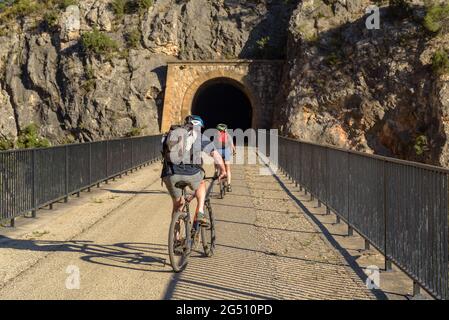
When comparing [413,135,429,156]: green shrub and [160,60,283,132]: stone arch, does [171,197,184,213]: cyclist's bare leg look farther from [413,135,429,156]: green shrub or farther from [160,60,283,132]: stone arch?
[160,60,283,132]: stone arch

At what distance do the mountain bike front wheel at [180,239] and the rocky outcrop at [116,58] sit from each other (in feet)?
115

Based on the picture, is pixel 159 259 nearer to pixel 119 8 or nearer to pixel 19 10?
pixel 119 8

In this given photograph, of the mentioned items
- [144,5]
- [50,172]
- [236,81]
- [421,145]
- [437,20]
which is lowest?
[50,172]

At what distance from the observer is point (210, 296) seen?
5.77 metres

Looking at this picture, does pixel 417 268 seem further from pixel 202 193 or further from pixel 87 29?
pixel 87 29

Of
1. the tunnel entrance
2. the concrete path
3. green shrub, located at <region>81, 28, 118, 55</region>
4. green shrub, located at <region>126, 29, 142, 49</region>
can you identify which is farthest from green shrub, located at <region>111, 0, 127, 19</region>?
the concrete path

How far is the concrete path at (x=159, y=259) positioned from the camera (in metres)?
5.97

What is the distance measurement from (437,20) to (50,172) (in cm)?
2813

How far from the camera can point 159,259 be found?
7.54 m

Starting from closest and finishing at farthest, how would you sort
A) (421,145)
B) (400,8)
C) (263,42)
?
1. (421,145)
2. (400,8)
3. (263,42)

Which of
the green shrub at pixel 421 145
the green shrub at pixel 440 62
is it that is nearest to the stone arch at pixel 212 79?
the green shrub at pixel 421 145

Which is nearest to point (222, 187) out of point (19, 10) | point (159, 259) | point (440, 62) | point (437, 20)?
point (159, 259)

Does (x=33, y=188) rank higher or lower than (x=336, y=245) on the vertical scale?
higher

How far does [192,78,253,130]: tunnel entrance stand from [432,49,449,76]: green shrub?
22.1 m
